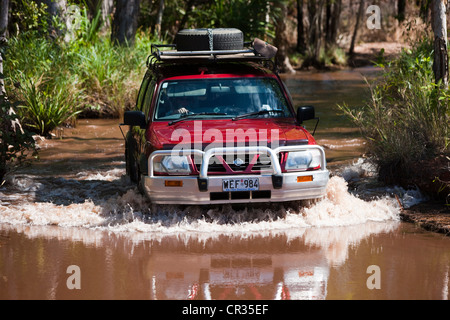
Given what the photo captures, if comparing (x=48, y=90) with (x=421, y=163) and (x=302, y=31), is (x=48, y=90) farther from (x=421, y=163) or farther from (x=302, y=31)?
(x=302, y=31)

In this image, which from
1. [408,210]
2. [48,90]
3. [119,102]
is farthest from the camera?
[119,102]

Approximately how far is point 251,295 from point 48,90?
999 centimetres

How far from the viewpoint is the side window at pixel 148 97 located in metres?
8.64

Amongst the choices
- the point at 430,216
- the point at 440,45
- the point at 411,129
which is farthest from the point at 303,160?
the point at 440,45

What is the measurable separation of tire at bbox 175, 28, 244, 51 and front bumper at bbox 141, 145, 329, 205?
2.48m

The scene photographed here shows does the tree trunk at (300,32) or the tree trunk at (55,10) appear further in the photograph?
the tree trunk at (300,32)

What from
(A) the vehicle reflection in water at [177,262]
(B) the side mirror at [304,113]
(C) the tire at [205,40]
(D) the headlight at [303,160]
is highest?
(C) the tire at [205,40]

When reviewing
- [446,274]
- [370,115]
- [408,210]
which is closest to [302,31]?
[370,115]

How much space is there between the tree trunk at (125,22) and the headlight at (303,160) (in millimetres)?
12858

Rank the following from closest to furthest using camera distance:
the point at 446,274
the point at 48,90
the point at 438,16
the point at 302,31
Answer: the point at 446,274 → the point at 438,16 → the point at 48,90 → the point at 302,31

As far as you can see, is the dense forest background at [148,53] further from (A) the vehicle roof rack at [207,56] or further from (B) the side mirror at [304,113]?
(A) the vehicle roof rack at [207,56]

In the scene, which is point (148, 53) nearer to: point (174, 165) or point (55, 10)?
point (55, 10)

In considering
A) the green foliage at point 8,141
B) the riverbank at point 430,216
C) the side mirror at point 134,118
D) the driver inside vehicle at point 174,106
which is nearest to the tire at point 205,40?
the driver inside vehicle at point 174,106

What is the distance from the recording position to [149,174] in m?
7.57
